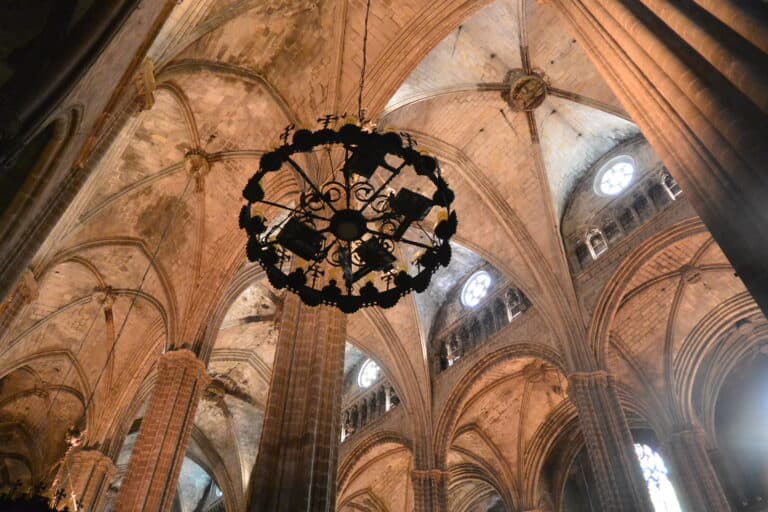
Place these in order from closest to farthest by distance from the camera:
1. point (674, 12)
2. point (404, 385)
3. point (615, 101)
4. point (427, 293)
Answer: point (674, 12) → point (615, 101) → point (404, 385) → point (427, 293)

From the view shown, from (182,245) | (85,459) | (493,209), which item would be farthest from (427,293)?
(85,459)

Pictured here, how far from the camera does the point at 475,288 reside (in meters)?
18.0

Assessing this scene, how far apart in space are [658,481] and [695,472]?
239 cm

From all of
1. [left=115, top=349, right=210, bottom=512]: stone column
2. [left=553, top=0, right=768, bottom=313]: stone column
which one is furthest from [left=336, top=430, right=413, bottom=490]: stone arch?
[left=553, top=0, right=768, bottom=313]: stone column

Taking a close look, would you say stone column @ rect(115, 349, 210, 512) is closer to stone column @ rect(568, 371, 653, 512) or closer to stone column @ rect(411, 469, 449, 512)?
stone column @ rect(411, 469, 449, 512)

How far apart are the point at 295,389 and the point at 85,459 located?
1155cm

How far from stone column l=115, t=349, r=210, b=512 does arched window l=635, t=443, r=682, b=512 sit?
11342 mm

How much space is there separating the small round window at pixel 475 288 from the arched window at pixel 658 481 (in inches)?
243

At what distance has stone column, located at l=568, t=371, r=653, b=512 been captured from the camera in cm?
976

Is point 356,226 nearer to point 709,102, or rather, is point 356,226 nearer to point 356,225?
point 356,225

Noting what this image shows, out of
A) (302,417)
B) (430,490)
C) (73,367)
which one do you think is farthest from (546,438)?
(73,367)

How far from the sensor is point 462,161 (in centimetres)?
1523

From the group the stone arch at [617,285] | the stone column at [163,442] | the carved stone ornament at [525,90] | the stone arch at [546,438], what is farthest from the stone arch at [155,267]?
the stone arch at [546,438]

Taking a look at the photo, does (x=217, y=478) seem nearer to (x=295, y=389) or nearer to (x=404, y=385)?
(x=404, y=385)
